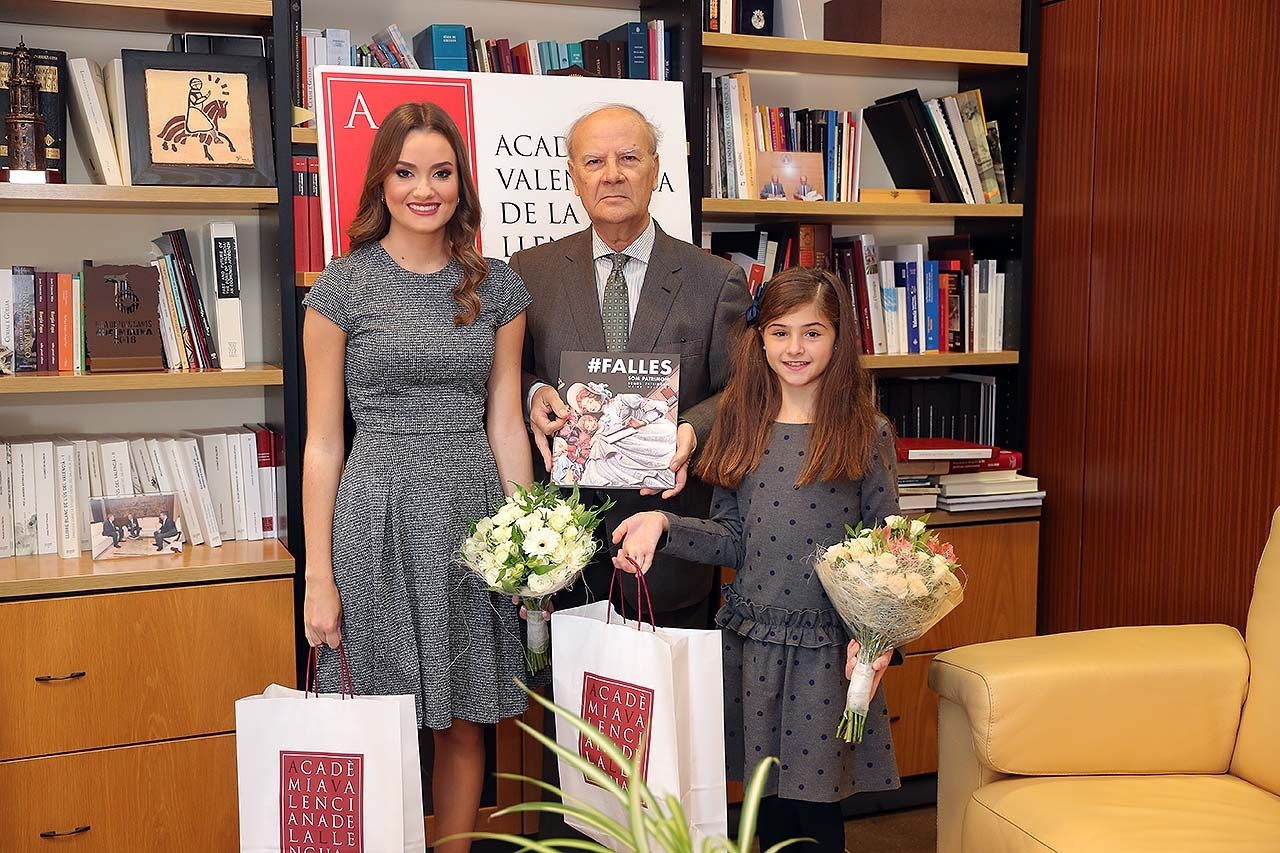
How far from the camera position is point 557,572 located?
2.11 m

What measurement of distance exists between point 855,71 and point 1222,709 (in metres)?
1.95

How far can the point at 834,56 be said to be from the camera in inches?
123

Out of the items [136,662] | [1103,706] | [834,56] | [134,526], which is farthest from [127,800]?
[834,56]

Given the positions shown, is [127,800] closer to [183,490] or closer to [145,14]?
[183,490]

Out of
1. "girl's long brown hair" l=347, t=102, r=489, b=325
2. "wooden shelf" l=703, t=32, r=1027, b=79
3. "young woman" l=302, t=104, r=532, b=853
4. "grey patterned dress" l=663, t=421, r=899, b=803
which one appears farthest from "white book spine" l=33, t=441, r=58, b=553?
"wooden shelf" l=703, t=32, r=1027, b=79

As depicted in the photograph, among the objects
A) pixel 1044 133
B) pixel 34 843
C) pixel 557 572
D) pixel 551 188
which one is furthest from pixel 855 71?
pixel 34 843

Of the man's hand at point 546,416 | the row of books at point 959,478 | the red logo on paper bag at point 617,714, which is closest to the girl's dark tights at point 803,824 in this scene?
the red logo on paper bag at point 617,714

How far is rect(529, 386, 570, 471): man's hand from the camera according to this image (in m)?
2.35

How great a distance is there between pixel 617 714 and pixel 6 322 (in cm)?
155

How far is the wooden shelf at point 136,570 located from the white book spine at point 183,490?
0.05m

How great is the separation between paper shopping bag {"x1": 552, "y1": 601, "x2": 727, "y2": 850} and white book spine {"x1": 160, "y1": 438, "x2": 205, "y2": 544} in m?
1.04

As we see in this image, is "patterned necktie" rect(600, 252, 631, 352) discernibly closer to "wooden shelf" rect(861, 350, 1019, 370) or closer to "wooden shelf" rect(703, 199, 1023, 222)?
"wooden shelf" rect(703, 199, 1023, 222)

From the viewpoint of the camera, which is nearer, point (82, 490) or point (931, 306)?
point (82, 490)

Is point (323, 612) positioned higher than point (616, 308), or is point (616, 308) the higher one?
point (616, 308)
